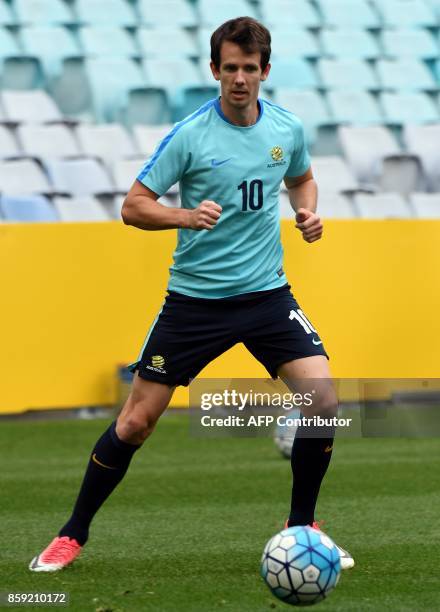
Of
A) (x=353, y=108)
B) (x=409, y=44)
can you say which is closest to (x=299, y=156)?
(x=353, y=108)

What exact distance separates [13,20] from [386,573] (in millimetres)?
10479

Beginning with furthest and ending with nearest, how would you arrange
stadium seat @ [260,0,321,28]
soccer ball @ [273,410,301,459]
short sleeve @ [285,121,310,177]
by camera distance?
stadium seat @ [260,0,321,28]
soccer ball @ [273,410,301,459]
short sleeve @ [285,121,310,177]

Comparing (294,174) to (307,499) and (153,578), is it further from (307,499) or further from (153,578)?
(153,578)

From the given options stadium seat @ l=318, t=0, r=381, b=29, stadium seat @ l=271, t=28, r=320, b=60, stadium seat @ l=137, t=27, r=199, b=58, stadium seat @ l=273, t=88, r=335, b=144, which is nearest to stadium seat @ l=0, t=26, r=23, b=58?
stadium seat @ l=137, t=27, r=199, b=58

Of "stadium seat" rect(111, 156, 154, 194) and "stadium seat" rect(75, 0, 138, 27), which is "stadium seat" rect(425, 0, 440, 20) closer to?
"stadium seat" rect(75, 0, 138, 27)

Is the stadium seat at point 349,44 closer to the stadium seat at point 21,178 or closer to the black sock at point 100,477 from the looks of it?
the stadium seat at point 21,178

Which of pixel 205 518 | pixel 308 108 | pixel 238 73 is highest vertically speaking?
pixel 308 108

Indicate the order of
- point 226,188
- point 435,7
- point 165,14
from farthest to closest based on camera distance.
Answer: point 435,7, point 165,14, point 226,188

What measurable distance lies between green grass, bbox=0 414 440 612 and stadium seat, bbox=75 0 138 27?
6124 mm

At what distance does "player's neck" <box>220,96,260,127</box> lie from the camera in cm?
520

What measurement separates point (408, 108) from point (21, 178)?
19.0 feet

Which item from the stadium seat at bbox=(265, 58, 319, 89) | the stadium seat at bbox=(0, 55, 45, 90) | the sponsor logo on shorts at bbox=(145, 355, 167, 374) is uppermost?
the stadium seat at bbox=(265, 58, 319, 89)

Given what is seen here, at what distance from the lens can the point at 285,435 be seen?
29.5 ft

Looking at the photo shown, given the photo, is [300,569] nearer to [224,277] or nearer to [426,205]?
[224,277]
